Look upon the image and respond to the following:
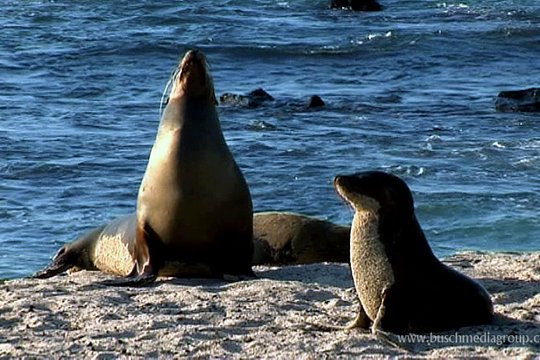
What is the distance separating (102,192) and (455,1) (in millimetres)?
20571

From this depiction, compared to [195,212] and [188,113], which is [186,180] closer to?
[195,212]

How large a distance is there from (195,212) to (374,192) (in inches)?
83.8

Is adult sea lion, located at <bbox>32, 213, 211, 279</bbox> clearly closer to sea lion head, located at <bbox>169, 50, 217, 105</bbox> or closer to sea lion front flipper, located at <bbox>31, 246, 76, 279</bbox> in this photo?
sea lion front flipper, located at <bbox>31, 246, 76, 279</bbox>

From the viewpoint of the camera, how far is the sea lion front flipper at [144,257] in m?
8.38

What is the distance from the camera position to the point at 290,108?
19.5 m

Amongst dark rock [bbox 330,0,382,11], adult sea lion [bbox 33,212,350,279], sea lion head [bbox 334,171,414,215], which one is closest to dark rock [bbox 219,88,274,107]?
adult sea lion [bbox 33,212,350,279]

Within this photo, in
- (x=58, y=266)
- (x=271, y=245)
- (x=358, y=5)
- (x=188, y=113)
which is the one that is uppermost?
(x=188, y=113)

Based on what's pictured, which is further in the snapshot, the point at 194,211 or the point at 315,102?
the point at 315,102

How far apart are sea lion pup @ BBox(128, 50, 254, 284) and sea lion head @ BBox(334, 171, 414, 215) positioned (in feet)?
6.51

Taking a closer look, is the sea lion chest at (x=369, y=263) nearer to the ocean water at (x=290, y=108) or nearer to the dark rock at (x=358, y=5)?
the ocean water at (x=290, y=108)

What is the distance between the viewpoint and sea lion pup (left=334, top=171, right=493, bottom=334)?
6.51m

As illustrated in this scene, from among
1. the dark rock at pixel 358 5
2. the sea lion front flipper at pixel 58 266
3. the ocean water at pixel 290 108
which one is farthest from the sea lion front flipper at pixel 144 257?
the dark rock at pixel 358 5

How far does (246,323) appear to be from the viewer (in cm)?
669

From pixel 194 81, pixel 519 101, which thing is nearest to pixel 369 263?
pixel 194 81
